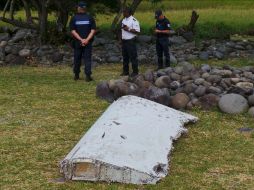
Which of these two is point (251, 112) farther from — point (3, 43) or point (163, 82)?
point (3, 43)

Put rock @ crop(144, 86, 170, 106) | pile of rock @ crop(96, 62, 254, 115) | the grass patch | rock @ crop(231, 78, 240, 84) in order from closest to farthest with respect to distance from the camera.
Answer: the grass patch
pile of rock @ crop(96, 62, 254, 115)
rock @ crop(144, 86, 170, 106)
rock @ crop(231, 78, 240, 84)

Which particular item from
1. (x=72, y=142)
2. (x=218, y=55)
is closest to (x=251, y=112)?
(x=72, y=142)

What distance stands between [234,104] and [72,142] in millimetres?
2770

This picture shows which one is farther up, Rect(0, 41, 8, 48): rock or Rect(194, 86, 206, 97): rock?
Rect(194, 86, 206, 97): rock

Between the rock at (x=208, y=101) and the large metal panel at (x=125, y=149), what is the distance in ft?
5.48

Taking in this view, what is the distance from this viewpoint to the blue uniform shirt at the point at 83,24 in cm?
1227

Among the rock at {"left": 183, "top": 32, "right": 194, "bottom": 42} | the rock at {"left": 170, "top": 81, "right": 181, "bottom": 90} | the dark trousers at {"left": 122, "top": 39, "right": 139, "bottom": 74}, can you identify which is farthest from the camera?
the rock at {"left": 183, "top": 32, "right": 194, "bottom": 42}

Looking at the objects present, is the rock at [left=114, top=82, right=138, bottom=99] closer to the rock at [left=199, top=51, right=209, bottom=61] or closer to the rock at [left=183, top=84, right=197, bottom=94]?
the rock at [left=183, top=84, right=197, bottom=94]

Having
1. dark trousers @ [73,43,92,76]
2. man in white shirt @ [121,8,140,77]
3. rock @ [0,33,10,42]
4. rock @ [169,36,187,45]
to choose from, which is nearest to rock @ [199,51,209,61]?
rock @ [169,36,187,45]

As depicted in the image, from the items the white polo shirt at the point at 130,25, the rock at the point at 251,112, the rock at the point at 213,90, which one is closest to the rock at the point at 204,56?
the white polo shirt at the point at 130,25

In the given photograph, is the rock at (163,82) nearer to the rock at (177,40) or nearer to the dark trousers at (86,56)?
the dark trousers at (86,56)

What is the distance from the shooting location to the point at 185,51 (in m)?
17.6

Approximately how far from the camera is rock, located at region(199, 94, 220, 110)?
372 inches

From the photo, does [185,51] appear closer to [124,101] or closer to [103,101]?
[103,101]
